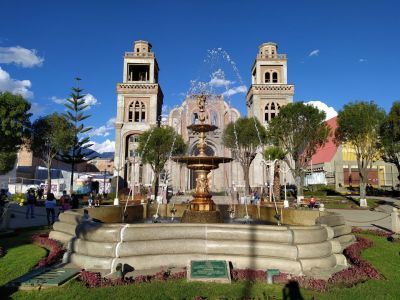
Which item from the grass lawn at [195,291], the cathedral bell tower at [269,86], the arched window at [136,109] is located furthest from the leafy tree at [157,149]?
the grass lawn at [195,291]

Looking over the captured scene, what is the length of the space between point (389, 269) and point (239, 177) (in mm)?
43739

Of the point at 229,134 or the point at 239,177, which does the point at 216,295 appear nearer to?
the point at 229,134

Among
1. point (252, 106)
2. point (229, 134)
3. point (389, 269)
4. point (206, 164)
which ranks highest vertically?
point (252, 106)

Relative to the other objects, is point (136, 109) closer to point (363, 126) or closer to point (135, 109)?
point (135, 109)

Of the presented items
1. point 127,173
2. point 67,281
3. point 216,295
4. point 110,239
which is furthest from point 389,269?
point 127,173

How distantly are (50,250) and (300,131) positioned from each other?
3045cm

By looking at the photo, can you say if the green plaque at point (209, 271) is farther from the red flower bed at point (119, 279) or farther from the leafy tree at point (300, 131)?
the leafy tree at point (300, 131)

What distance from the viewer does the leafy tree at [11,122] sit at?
3978 centimetres

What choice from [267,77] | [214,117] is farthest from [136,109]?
[267,77]

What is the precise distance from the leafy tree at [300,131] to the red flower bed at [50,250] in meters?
28.0

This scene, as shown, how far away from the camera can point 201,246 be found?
8094mm

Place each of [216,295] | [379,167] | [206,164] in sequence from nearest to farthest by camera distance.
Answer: [216,295]
[206,164]
[379,167]

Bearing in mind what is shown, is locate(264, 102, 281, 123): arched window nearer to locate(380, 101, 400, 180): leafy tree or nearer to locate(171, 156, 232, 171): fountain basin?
locate(380, 101, 400, 180): leafy tree

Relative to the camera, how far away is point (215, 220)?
40.1 ft
